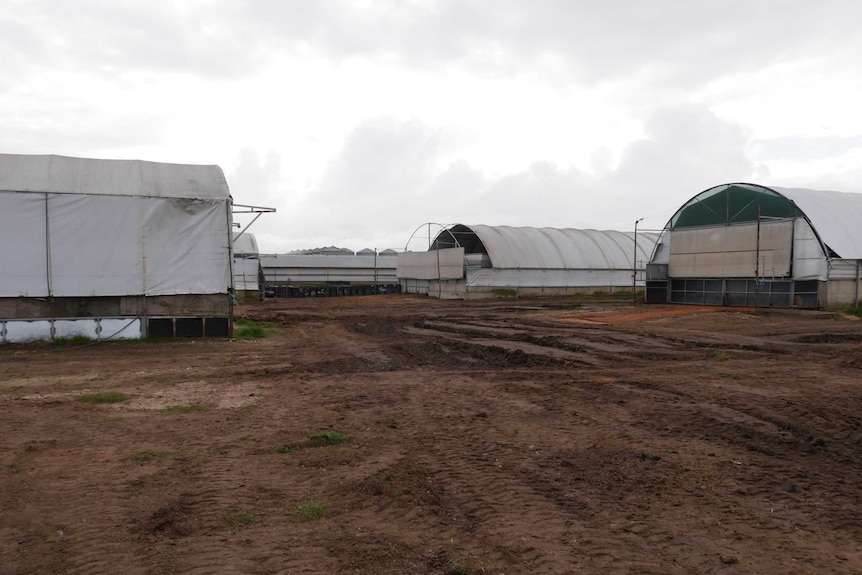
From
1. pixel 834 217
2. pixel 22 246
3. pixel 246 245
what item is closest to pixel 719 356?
pixel 22 246

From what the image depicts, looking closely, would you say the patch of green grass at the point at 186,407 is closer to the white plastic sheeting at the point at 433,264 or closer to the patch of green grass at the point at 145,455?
the patch of green grass at the point at 145,455

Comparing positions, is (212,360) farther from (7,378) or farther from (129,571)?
(129,571)

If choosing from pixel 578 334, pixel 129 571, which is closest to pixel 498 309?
pixel 578 334

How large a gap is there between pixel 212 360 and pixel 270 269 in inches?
2333

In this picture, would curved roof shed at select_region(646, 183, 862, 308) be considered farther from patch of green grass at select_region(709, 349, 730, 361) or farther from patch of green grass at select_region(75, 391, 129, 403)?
patch of green grass at select_region(75, 391, 129, 403)

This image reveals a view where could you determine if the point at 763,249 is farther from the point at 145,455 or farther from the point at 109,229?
the point at 145,455

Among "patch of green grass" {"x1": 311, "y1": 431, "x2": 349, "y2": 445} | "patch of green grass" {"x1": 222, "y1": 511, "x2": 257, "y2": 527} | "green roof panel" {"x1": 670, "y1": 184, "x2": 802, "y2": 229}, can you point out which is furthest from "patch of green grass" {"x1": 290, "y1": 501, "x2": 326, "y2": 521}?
"green roof panel" {"x1": 670, "y1": 184, "x2": 802, "y2": 229}

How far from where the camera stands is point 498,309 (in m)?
36.6

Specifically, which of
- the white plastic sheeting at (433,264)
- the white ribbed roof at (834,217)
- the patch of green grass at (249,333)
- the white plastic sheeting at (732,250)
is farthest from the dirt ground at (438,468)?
the white plastic sheeting at (433,264)

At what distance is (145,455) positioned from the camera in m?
7.83

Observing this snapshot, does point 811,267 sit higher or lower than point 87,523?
higher

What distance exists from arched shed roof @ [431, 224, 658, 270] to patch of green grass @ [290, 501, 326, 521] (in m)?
41.4

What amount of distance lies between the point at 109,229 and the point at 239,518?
56.6 ft

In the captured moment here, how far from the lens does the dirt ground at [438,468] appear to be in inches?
203
